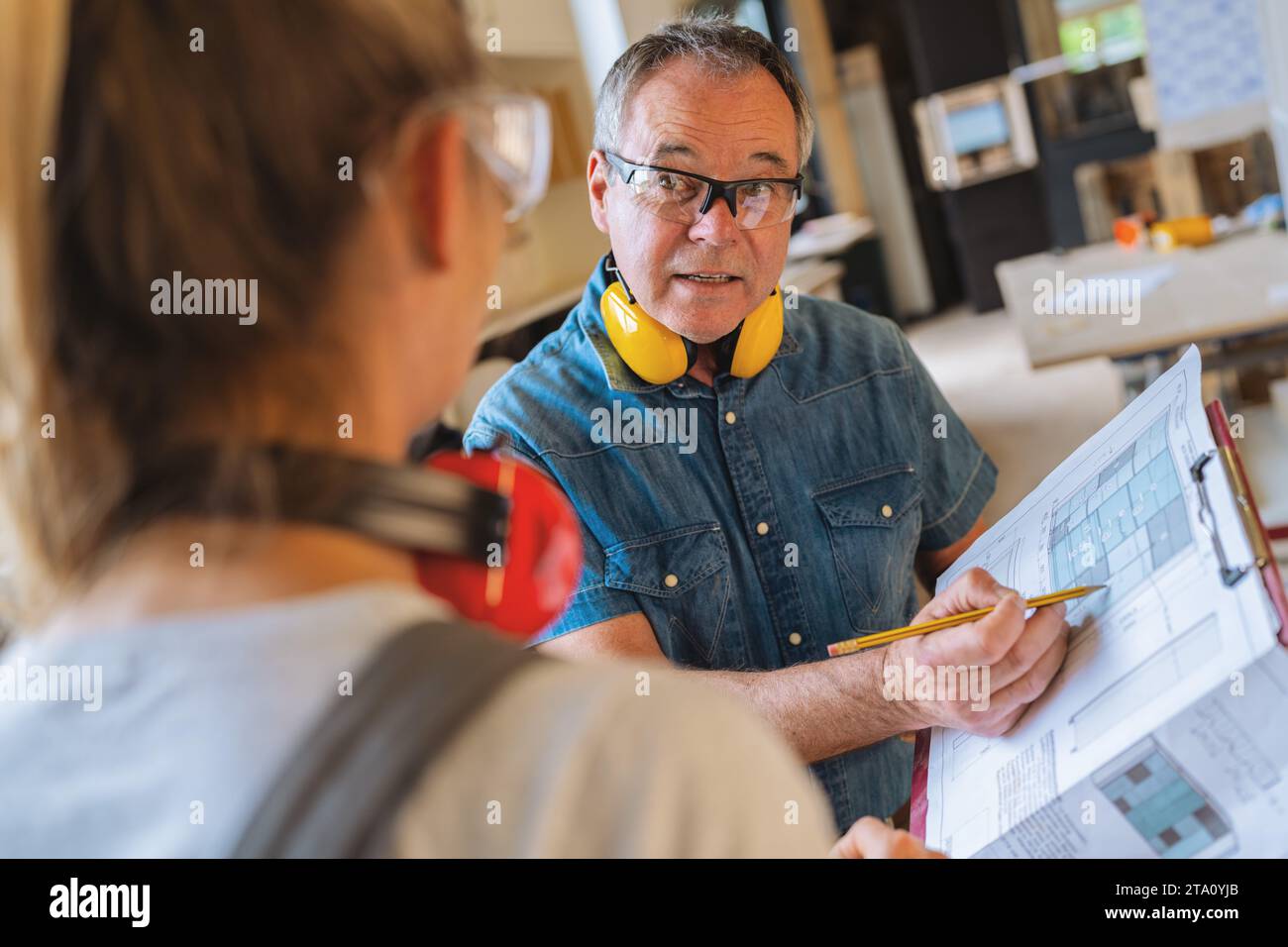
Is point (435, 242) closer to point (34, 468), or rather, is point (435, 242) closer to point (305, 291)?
point (305, 291)

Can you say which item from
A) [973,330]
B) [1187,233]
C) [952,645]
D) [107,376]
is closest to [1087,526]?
[952,645]

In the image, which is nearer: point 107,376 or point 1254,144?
point 107,376

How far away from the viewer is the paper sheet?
0.81 metres

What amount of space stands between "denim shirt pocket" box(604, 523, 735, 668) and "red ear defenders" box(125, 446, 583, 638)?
657 millimetres

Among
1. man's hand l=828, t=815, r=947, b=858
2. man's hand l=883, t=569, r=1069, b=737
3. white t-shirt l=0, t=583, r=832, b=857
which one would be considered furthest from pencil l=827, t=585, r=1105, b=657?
white t-shirt l=0, t=583, r=832, b=857

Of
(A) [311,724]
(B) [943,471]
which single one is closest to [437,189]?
(A) [311,724]

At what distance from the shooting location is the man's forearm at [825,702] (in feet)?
3.98

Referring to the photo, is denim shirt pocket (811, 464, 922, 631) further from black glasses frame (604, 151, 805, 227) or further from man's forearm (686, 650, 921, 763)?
black glasses frame (604, 151, 805, 227)

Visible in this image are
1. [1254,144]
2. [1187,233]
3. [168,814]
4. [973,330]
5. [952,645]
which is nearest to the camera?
[168,814]

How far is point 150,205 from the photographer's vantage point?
53 cm

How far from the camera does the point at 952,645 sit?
3.45 ft

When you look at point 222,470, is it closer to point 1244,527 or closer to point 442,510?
point 442,510

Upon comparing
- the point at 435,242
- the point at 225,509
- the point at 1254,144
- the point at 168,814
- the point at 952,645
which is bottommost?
the point at 952,645
